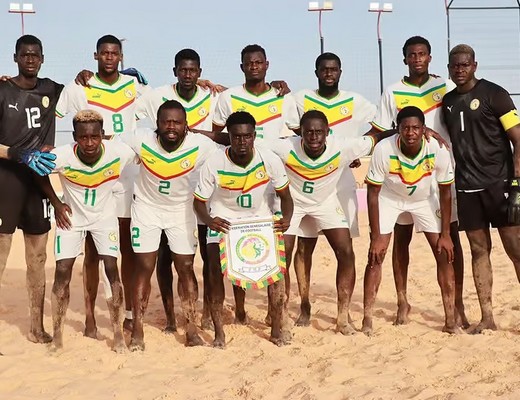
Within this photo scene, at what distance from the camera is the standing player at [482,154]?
652 centimetres

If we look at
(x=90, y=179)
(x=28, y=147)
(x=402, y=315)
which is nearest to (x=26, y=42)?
(x=28, y=147)

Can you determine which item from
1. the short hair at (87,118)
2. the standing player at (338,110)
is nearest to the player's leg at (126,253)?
the short hair at (87,118)

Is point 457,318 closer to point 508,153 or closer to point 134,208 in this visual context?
point 508,153

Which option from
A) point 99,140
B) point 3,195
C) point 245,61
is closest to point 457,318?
point 245,61

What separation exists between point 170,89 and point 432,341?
338 centimetres

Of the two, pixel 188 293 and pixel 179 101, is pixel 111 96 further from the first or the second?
pixel 188 293

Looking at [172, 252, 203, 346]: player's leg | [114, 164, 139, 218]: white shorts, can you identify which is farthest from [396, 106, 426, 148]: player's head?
[114, 164, 139, 218]: white shorts

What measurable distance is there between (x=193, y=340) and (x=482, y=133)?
3.12m

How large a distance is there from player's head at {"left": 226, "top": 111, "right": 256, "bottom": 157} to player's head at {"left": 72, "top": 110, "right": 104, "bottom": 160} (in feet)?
3.60

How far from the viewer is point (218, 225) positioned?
6480 mm

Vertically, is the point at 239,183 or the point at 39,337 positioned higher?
the point at 239,183

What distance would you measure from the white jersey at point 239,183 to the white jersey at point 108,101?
44.3 inches

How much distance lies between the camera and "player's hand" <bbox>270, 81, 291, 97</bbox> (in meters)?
7.30

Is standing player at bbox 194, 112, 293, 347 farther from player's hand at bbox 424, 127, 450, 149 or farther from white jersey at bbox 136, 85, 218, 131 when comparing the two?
player's hand at bbox 424, 127, 450, 149
